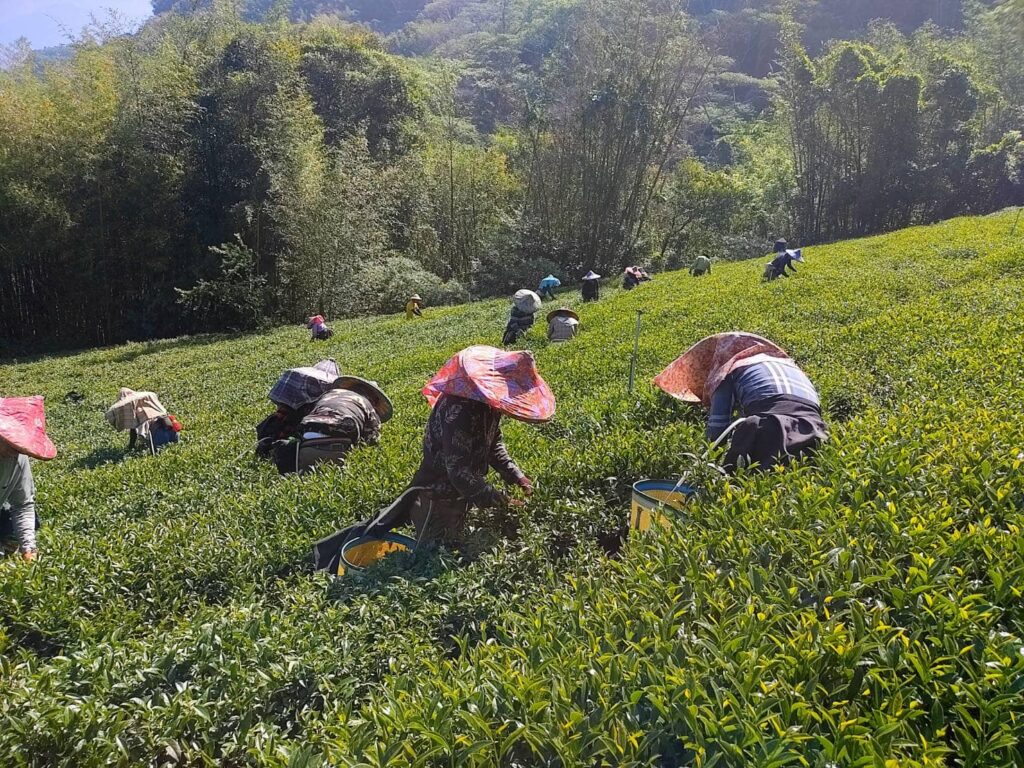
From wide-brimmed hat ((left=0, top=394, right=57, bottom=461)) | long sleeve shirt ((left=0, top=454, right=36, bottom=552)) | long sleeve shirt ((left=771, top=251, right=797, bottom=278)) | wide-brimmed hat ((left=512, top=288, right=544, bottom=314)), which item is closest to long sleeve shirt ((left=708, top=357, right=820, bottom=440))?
wide-brimmed hat ((left=0, top=394, right=57, bottom=461))

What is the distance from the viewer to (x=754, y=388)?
362 cm

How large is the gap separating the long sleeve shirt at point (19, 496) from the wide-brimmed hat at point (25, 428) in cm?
16

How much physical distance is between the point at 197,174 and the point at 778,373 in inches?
1034

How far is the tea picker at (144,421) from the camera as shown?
8.10 meters

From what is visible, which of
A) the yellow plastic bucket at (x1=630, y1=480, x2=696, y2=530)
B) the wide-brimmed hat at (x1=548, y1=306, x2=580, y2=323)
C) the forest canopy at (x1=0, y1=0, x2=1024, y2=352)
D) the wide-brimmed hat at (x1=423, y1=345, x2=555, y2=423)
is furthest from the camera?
the forest canopy at (x1=0, y1=0, x2=1024, y2=352)

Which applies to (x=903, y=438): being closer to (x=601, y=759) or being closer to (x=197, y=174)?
(x=601, y=759)

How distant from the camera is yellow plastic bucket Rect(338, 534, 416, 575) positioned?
3.45 m

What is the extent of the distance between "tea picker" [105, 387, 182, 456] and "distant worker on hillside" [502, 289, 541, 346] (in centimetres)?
546

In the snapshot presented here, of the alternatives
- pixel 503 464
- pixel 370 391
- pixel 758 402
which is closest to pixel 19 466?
pixel 370 391

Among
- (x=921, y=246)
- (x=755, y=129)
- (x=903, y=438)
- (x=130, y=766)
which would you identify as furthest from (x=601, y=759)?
(x=755, y=129)

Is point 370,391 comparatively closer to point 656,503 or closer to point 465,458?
point 465,458

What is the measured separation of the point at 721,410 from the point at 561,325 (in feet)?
23.4

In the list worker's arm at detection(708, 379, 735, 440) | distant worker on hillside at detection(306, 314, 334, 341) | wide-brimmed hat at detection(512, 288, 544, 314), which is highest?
worker's arm at detection(708, 379, 735, 440)

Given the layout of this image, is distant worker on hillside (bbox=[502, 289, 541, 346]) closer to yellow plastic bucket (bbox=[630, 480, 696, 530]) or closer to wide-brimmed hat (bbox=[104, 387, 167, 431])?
wide-brimmed hat (bbox=[104, 387, 167, 431])
